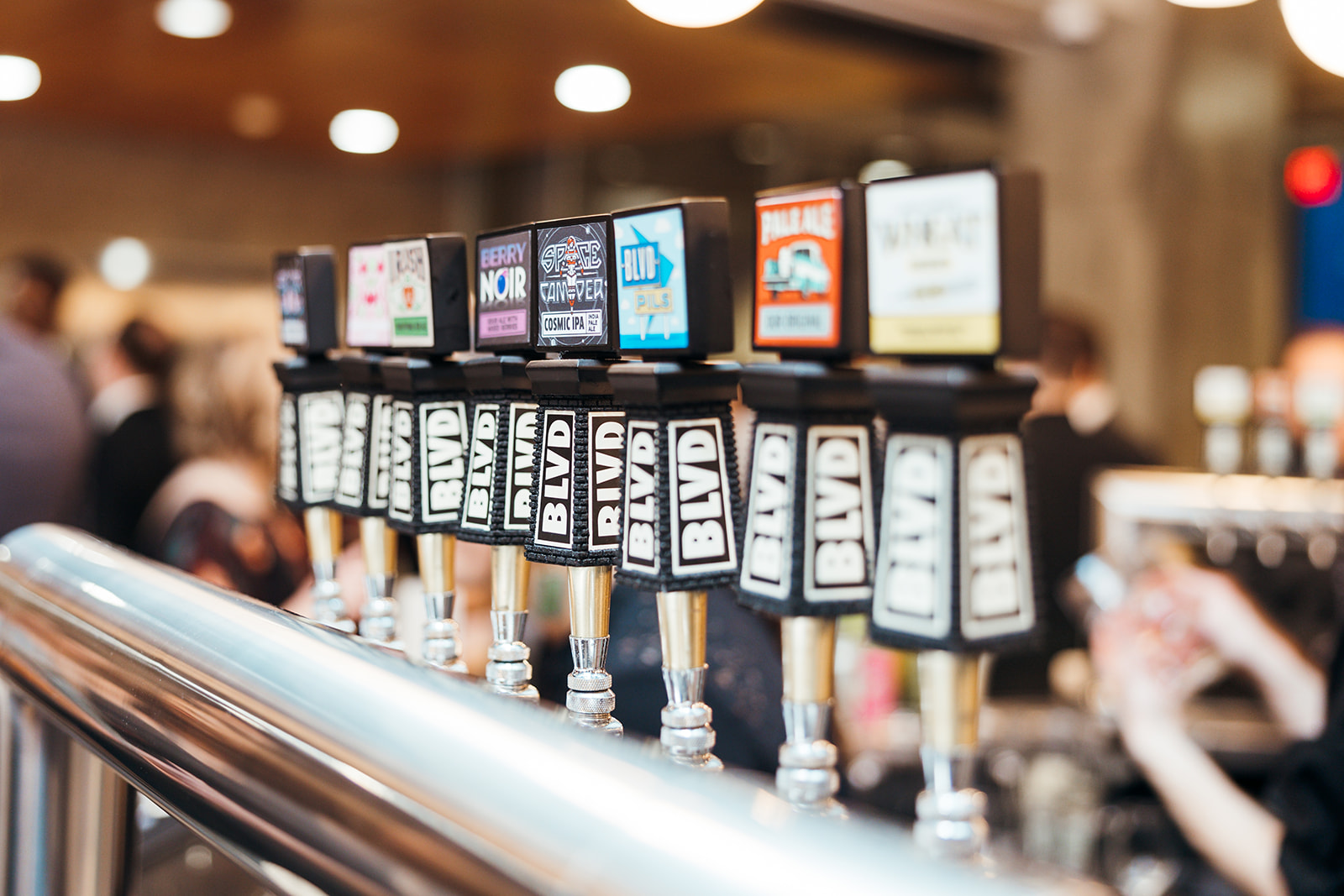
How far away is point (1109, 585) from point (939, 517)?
2100 mm

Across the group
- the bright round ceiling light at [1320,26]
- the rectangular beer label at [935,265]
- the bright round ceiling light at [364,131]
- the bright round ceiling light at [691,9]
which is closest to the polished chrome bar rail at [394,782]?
the rectangular beer label at [935,265]

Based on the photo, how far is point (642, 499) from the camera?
60cm

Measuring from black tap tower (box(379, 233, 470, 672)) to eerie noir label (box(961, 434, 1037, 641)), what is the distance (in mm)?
383

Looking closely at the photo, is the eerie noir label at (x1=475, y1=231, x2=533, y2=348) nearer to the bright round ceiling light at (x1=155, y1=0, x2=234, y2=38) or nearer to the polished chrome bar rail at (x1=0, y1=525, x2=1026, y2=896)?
the polished chrome bar rail at (x1=0, y1=525, x2=1026, y2=896)

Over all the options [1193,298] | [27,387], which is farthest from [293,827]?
[1193,298]

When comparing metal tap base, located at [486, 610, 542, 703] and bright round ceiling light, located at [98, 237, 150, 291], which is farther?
bright round ceiling light, located at [98, 237, 150, 291]

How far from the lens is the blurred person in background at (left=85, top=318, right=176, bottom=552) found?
3.27 meters

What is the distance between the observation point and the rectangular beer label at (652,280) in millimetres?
573

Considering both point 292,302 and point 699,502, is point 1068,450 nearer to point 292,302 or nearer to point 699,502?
point 292,302

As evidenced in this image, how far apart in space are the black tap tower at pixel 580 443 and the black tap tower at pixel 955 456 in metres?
0.20

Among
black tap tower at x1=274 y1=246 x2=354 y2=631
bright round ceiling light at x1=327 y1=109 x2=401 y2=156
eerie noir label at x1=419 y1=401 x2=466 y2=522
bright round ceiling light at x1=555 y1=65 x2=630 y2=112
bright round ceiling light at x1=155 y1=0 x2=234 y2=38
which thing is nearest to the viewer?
eerie noir label at x1=419 y1=401 x2=466 y2=522

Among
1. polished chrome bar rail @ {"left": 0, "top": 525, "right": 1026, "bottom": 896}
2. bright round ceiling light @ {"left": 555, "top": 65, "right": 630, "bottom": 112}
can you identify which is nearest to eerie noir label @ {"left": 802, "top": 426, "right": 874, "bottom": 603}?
polished chrome bar rail @ {"left": 0, "top": 525, "right": 1026, "bottom": 896}

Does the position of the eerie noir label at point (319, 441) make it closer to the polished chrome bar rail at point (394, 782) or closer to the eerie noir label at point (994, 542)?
the polished chrome bar rail at point (394, 782)

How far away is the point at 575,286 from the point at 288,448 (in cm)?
39
